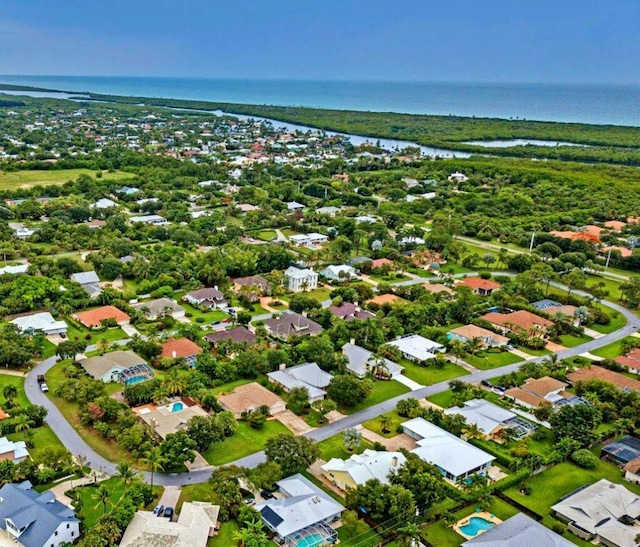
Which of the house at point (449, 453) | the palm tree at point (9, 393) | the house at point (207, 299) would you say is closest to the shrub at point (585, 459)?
the house at point (449, 453)

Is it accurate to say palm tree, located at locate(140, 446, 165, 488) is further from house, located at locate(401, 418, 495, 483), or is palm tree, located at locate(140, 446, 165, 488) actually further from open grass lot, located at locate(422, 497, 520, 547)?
house, located at locate(401, 418, 495, 483)

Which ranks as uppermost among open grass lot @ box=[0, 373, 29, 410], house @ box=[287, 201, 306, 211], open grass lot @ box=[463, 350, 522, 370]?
house @ box=[287, 201, 306, 211]

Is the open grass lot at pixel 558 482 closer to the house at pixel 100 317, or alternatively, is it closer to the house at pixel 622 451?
the house at pixel 622 451

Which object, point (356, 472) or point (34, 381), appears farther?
point (34, 381)

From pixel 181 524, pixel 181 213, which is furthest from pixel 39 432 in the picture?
pixel 181 213

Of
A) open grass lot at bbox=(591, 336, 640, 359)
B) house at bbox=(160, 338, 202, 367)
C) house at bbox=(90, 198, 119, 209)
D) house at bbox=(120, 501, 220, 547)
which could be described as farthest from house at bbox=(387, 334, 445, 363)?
house at bbox=(90, 198, 119, 209)

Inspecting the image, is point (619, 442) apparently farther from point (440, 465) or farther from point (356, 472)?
point (356, 472)
